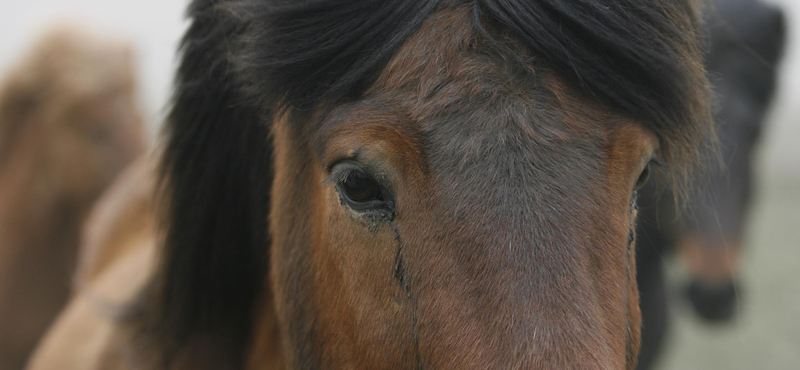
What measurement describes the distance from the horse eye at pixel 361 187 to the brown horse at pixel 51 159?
2992mm

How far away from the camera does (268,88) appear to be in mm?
1676

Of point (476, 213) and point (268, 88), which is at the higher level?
point (268, 88)

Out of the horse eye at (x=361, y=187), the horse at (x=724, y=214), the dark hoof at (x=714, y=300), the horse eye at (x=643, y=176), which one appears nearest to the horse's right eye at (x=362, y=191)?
the horse eye at (x=361, y=187)

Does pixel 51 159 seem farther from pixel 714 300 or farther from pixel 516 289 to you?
pixel 714 300

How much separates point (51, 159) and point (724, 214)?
3.88 m

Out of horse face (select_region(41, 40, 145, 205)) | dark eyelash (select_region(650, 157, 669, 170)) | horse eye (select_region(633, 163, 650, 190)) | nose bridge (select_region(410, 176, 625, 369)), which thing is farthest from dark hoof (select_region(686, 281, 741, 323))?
horse face (select_region(41, 40, 145, 205))

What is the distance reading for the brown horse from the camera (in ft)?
12.5

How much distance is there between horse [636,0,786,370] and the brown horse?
3076mm

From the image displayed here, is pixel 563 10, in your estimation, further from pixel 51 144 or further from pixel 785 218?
pixel 785 218

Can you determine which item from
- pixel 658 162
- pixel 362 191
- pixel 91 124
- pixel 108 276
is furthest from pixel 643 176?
pixel 91 124

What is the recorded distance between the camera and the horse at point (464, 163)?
1.30m

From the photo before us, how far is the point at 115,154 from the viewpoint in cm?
413

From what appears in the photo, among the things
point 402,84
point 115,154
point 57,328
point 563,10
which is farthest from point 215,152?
point 115,154

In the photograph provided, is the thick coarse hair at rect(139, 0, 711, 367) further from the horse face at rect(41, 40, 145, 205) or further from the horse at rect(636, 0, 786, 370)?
the horse at rect(636, 0, 786, 370)
